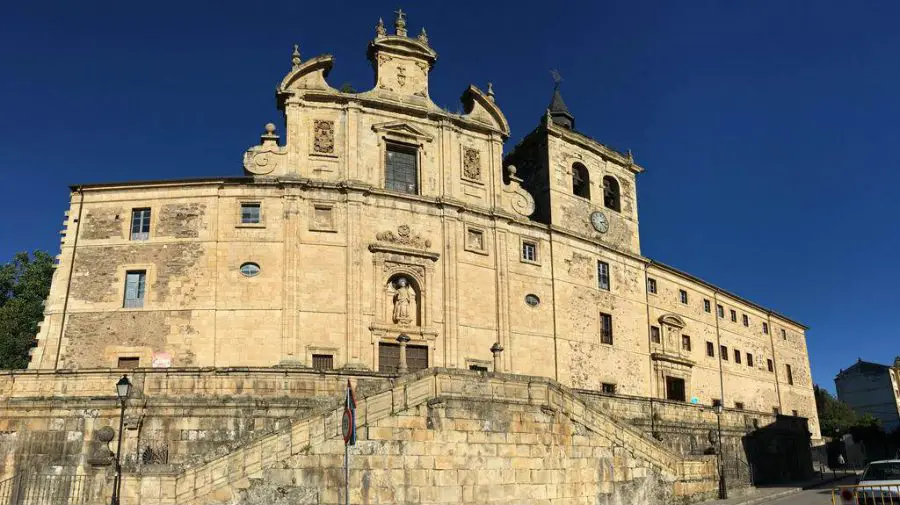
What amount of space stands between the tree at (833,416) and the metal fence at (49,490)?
54.1 metres

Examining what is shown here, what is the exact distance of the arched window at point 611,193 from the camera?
37.9 metres

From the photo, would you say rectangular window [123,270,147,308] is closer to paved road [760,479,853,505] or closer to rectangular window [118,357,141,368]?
rectangular window [118,357,141,368]

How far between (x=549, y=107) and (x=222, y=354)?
2415cm

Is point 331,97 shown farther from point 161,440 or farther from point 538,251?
point 161,440

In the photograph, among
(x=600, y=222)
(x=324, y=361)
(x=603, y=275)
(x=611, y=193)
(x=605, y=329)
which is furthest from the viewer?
(x=611, y=193)

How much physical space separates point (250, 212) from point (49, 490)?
12.9 m

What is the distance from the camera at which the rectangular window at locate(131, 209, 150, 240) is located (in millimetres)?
27109

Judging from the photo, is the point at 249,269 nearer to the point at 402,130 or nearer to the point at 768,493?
the point at 402,130

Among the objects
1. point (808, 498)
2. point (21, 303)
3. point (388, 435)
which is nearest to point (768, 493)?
point (808, 498)

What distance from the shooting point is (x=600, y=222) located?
36125 millimetres

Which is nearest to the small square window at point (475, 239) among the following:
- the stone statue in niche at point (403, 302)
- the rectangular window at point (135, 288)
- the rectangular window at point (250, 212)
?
the stone statue in niche at point (403, 302)

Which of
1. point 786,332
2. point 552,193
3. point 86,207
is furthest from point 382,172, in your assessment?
point 786,332

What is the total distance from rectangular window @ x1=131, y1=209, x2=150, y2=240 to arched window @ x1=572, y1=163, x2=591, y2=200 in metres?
19.4

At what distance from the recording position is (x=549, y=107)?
42062mm
